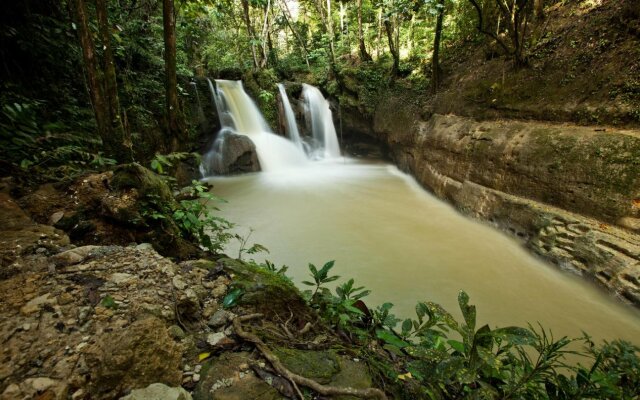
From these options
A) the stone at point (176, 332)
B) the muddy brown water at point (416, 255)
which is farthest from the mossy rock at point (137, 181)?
the muddy brown water at point (416, 255)

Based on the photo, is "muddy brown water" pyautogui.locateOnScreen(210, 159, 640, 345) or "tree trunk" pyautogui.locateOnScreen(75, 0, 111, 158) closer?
"muddy brown water" pyautogui.locateOnScreen(210, 159, 640, 345)

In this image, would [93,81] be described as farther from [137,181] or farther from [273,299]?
[273,299]

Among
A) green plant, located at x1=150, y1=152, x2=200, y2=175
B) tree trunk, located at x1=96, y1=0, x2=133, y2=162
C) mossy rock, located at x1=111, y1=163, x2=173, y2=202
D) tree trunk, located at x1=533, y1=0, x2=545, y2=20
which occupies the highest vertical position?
tree trunk, located at x1=533, y1=0, x2=545, y2=20

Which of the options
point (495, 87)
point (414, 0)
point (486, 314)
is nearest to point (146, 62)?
point (414, 0)

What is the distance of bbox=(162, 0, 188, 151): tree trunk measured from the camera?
439 cm

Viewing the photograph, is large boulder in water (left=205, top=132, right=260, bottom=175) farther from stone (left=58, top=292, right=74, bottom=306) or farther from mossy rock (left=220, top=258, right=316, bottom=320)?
stone (left=58, top=292, right=74, bottom=306)

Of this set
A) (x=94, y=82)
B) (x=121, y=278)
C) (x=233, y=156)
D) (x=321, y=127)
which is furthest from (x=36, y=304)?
(x=321, y=127)

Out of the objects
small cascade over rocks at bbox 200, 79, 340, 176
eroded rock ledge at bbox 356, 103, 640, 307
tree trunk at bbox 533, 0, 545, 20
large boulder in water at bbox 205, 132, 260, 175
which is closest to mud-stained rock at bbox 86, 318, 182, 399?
eroded rock ledge at bbox 356, 103, 640, 307

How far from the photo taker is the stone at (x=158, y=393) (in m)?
0.92

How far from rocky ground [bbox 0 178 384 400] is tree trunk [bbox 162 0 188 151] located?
3248mm

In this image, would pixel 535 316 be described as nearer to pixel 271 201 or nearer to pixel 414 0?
pixel 271 201

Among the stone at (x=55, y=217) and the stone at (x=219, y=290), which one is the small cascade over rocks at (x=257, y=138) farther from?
the stone at (x=219, y=290)

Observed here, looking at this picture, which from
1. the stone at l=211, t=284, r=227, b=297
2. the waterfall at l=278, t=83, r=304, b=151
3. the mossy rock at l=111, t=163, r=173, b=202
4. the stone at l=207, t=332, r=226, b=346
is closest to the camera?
the stone at l=207, t=332, r=226, b=346

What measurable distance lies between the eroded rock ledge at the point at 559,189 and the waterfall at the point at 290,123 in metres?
6.43
